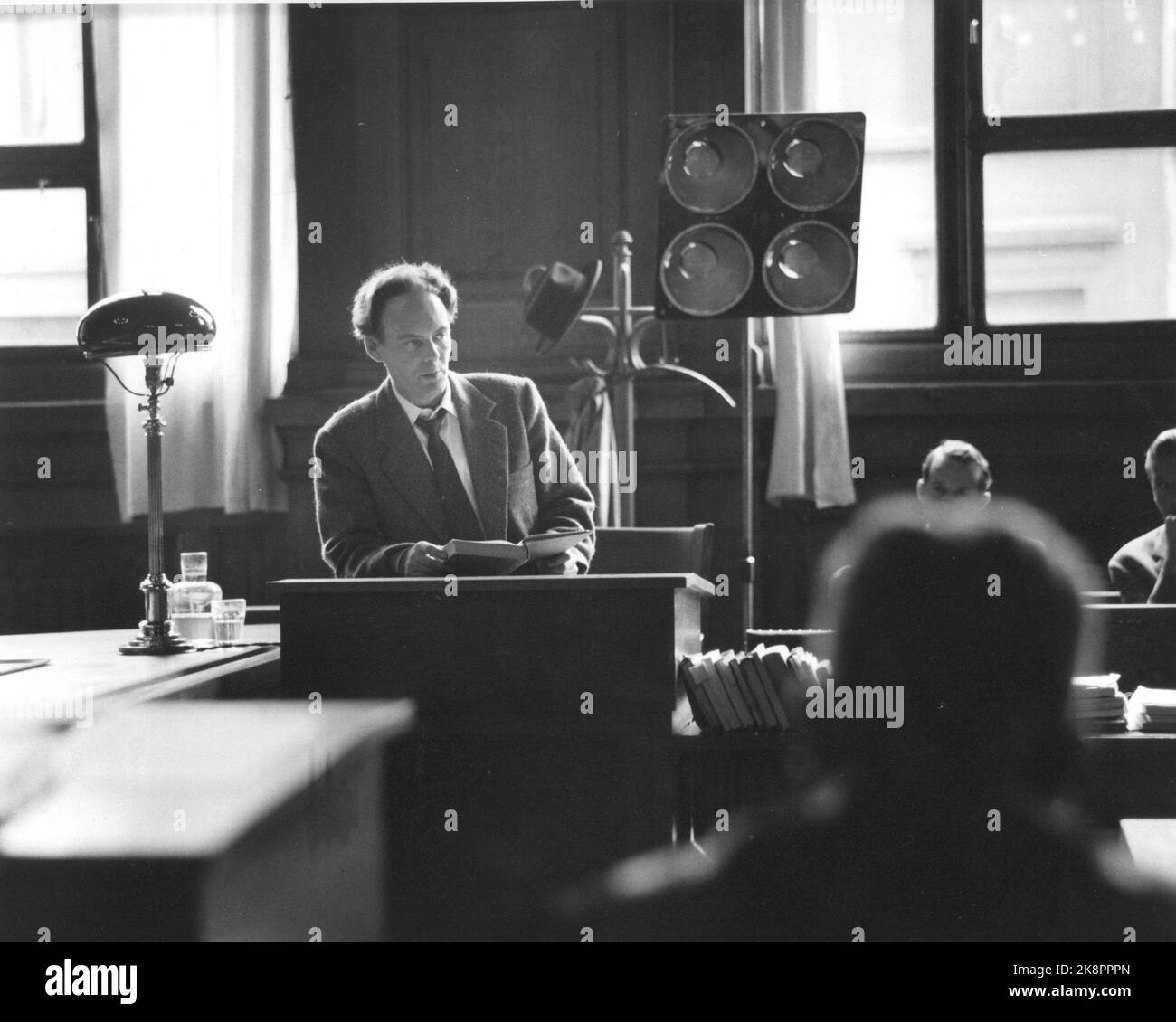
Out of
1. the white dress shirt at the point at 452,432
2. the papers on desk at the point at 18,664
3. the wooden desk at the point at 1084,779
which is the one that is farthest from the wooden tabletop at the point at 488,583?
the white dress shirt at the point at 452,432

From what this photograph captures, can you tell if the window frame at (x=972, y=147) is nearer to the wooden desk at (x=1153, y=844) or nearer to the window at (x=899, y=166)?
the window at (x=899, y=166)

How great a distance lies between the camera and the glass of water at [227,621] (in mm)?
2625

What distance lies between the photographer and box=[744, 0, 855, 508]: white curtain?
13.8 ft

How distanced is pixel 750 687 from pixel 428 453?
3.39 feet

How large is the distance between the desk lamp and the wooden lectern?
18.7 inches

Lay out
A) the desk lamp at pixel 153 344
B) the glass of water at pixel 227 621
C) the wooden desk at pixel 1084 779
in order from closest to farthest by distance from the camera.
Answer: the wooden desk at pixel 1084 779, the desk lamp at pixel 153 344, the glass of water at pixel 227 621

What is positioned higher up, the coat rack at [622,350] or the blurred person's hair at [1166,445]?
the coat rack at [622,350]

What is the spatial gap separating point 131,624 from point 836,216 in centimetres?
255

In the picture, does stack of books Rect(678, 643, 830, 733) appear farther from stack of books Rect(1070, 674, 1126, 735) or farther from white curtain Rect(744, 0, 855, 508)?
white curtain Rect(744, 0, 855, 508)

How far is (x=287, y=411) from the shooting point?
14.0 feet

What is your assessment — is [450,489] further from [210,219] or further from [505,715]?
[210,219]

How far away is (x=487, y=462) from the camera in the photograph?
295 centimetres

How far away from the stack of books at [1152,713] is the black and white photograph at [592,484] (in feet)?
0.04

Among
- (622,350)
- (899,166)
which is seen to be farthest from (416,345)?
(899,166)
